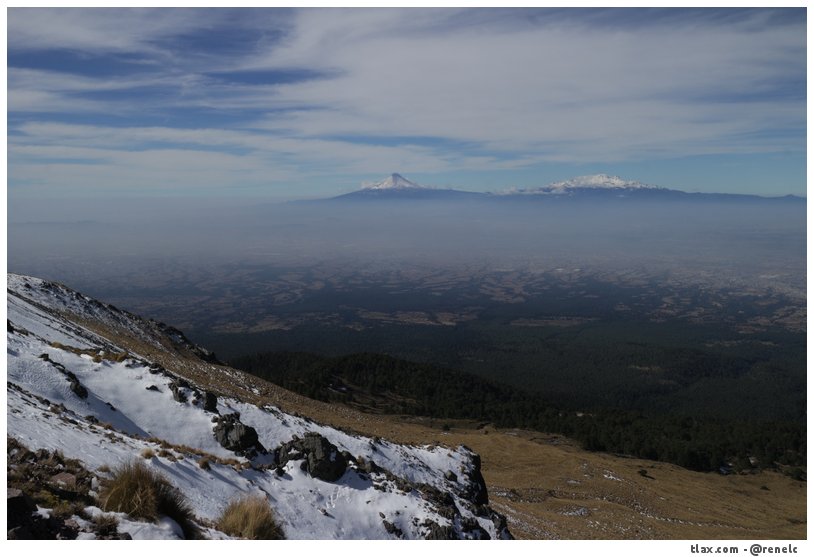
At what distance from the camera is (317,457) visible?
1043 cm

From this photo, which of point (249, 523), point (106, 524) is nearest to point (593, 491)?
point (249, 523)

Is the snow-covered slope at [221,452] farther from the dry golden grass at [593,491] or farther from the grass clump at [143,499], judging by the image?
the dry golden grass at [593,491]

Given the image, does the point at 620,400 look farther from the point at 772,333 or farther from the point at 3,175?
the point at 3,175

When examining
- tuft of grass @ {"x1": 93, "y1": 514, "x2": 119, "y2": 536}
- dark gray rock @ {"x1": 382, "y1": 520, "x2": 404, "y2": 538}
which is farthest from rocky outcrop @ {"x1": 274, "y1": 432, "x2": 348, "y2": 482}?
tuft of grass @ {"x1": 93, "y1": 514, "x2": 119, "y2": 536}

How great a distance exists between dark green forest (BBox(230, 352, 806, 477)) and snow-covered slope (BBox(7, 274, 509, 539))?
965 inches

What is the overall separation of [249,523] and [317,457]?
13.9 ft

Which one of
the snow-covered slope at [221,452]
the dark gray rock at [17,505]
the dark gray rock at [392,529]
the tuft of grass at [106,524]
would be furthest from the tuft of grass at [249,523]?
the dark gray rock at [392,529]

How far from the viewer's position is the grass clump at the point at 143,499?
18.3ft

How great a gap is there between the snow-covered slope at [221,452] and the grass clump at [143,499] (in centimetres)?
22

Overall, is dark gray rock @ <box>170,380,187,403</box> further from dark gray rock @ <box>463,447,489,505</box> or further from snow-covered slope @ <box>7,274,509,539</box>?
dark gray rock @ <box>463,447,489,505</box>

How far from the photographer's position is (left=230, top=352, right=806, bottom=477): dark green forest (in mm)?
37625

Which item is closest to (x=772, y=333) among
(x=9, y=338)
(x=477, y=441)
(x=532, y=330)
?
(x=532, y=330)

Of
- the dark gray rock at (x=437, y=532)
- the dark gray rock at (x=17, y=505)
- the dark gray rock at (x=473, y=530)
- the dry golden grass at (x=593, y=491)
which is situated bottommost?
the dry golden grass at (x=593, y=491)

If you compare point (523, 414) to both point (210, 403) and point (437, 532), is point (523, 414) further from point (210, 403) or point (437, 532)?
point (437, 532)
